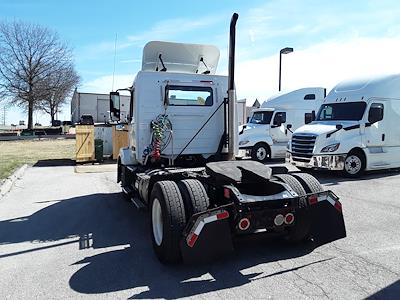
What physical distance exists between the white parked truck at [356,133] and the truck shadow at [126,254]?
6.55 m

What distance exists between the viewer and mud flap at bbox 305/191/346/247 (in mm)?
5043

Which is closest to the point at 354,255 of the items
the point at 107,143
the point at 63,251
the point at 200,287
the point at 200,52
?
the point at 200,287

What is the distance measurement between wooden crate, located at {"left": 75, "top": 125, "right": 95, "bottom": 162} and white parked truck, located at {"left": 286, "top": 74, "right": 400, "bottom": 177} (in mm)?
9168

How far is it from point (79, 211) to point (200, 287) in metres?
4.62

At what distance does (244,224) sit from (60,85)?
1977 inches

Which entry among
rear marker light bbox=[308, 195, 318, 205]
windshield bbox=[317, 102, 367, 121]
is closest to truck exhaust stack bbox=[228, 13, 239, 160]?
rear marker light bbox=[308, 195, 318, 205]

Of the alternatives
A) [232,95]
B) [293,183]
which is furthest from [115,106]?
[293,183]

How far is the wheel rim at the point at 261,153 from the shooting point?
1753 cm

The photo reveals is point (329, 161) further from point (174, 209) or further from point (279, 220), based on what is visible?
point (174, 209)

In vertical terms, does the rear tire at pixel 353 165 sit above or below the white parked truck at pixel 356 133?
below

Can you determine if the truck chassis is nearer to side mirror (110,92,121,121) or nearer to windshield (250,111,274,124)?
side mirror (110,92,121,121)

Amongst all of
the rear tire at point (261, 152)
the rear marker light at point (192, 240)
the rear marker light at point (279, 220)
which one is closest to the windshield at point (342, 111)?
the rear tire at point (261, 152)

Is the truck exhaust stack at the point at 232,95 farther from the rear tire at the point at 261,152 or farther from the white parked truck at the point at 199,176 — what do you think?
the rear tire at the point at 261,152

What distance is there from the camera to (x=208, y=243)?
4383 millimetres
